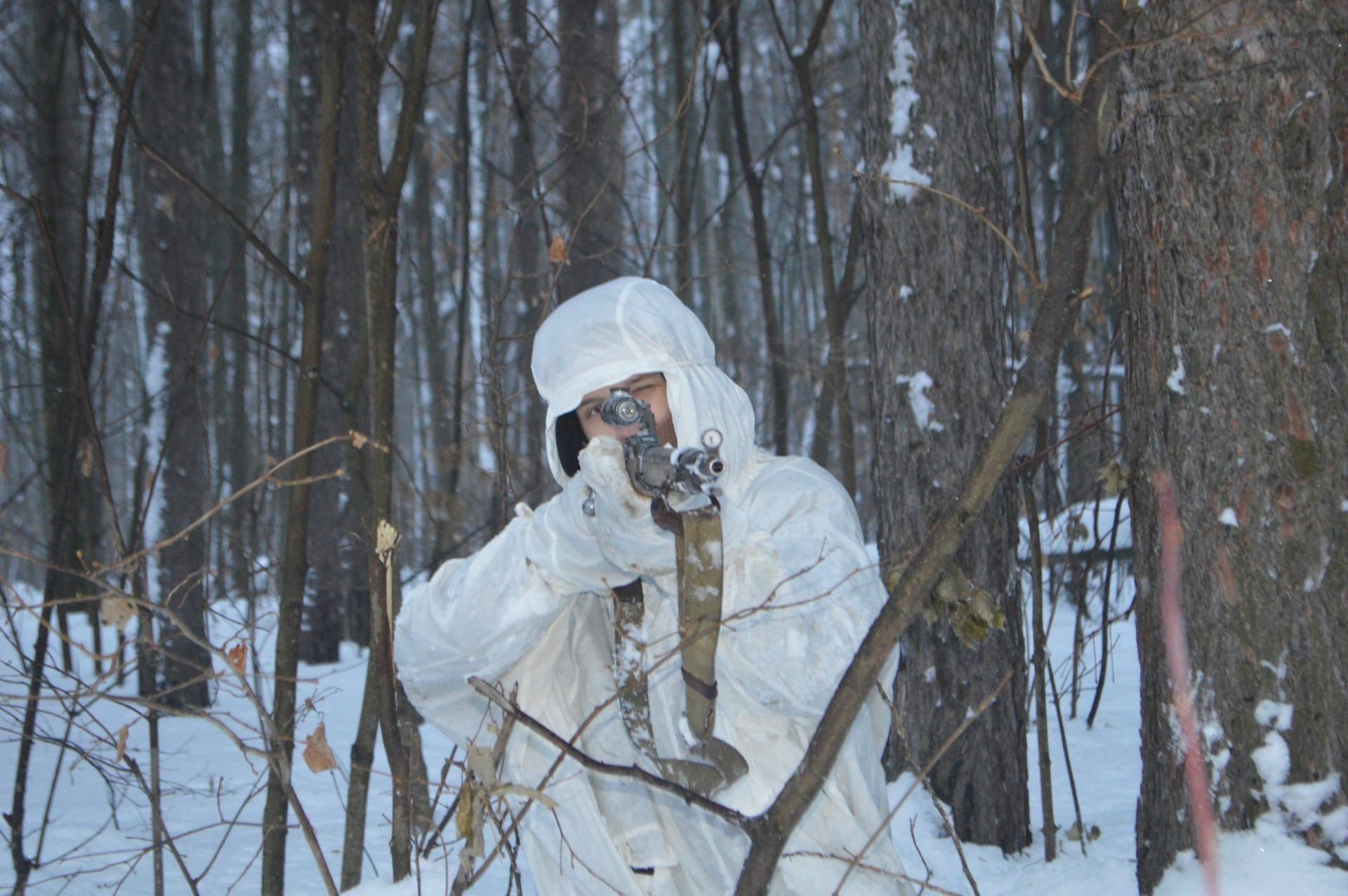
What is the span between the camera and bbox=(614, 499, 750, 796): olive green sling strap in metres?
1.79

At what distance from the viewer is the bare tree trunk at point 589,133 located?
5762 mm

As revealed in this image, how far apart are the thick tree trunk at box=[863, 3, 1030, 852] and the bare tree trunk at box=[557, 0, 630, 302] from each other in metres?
2.15

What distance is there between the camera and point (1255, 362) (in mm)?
1765

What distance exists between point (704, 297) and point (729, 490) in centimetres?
1878

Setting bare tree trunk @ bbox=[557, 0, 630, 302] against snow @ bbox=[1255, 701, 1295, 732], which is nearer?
snow @ bbox=[1255, 701, 1295, 732]

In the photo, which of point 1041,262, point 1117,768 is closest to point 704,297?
point 1041,262

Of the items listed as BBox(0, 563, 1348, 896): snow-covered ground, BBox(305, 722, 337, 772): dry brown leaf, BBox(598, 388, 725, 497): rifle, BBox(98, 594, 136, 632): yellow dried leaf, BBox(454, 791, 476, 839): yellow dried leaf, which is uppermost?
BBox(598, 388, 725, 497): rifle

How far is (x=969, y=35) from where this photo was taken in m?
3.48

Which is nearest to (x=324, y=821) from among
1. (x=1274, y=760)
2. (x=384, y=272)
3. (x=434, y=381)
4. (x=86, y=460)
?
(x=86, y=460)

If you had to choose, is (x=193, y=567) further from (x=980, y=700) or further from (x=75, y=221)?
(x=980, y=700)

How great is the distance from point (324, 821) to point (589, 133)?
13.5 feet

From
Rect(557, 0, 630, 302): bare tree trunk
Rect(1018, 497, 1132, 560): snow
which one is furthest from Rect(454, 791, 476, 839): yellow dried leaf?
Rect(557, 0, 630, 302): bare tree trunk

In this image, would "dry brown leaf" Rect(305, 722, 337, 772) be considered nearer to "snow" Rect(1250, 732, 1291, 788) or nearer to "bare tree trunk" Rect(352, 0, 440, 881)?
"bare tree trunk" Rect(352, 0, 440, 881)

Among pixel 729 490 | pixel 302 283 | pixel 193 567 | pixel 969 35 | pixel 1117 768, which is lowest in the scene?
pixel 1117 768
